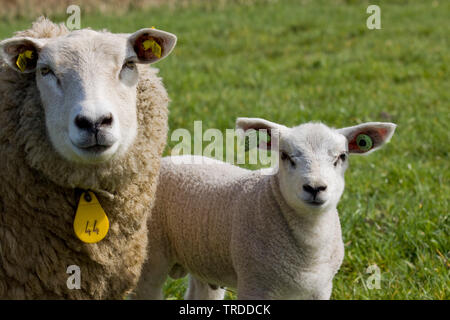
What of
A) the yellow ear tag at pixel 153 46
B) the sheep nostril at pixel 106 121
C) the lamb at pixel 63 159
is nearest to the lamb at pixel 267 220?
the lamb at pixel 63 159

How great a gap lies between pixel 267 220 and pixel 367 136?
0.65m

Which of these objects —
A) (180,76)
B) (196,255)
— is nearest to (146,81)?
(196,255)

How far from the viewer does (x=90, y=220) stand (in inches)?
112

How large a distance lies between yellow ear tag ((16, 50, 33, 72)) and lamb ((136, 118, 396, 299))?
1046 millimetres

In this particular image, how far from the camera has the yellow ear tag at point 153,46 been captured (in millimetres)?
2998

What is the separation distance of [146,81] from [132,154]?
1.38ft

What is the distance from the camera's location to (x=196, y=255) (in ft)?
10.9

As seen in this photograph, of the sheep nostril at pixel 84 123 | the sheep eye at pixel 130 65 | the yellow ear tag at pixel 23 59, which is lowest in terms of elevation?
the sheep nostril at pixel 84 123

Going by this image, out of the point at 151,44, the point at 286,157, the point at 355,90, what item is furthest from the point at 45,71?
the point at 355,90

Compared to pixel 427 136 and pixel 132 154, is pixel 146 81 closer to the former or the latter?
pixel 132 154

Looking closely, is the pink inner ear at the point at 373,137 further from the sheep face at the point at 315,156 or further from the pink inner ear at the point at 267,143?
the pink inner ear at the point at 267,143

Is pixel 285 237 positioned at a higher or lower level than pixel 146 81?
lower

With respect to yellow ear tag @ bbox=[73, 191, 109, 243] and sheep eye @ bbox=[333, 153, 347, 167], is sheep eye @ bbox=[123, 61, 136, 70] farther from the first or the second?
sheep eye @ bbox=[333, 153, 347, 167]

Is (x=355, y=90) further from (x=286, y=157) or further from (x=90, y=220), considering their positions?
(x=90, y=220)
